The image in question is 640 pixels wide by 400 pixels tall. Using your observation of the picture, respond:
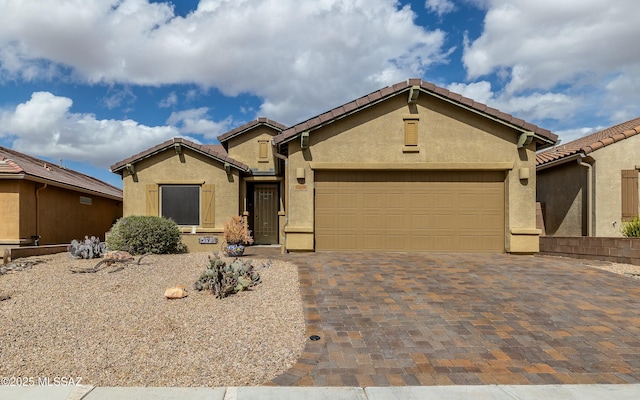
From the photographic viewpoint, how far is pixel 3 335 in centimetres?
477

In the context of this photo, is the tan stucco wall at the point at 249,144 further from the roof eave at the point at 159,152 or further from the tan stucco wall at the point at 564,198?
the tan stucco wall at the point at 564,198

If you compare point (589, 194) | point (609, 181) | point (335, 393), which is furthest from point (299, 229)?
point (609, 181)

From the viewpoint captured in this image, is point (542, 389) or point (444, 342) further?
point (444, 342)

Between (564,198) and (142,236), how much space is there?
14406mm

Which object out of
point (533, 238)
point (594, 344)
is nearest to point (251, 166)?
point (533, 238)

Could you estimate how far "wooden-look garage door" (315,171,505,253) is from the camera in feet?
34.9

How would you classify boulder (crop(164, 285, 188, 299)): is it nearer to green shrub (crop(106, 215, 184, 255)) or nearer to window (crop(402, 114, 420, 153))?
green shrub (crop(106, 215, 184, 255))

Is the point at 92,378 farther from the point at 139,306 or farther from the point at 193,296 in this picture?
the point at 193,296

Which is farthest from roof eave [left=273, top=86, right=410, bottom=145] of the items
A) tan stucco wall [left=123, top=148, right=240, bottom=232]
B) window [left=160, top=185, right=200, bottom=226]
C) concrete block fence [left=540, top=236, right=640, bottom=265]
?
concrete block fence [left=540, top=236, right=640, bottom=265]

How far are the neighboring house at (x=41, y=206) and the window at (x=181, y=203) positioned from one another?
4154 millimetres

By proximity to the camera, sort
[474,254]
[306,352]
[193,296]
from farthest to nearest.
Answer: [474,254], [193,296], [306,352]

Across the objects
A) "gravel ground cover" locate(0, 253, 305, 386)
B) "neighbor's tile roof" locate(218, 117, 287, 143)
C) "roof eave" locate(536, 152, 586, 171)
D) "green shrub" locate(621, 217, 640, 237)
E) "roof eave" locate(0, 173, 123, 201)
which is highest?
"neighbor's tile roof" locate(218, 117, 287, 143)

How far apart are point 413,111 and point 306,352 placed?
8383 mm

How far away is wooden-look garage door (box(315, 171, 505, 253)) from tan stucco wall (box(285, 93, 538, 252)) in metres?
0.33
